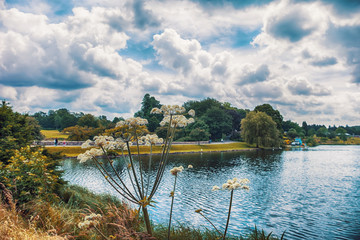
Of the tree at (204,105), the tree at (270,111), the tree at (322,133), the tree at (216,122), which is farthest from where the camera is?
the tree at (322,133)

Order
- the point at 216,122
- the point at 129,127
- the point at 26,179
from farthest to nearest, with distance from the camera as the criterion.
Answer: the point at 216,122 < the point at 26,179 < the point at 129,127

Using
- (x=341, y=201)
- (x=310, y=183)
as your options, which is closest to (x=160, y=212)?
(x=341, y=201)

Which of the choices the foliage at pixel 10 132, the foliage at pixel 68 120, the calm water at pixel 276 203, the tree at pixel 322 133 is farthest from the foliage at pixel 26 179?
the tree at pixel 322 133

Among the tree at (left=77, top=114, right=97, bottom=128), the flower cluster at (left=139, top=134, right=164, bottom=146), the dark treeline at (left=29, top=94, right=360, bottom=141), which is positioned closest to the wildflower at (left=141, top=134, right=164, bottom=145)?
the flower cluster at (left=139, top=134, right=164, bottom=146)

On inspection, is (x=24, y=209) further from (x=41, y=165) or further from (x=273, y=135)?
(x=273, y=135)

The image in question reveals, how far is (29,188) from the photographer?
23.1ft

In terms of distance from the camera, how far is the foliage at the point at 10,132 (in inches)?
381

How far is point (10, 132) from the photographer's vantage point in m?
10.7

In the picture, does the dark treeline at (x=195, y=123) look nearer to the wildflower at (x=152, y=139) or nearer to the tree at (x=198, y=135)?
the tree at (x=198, y=135)

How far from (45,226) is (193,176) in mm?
17106

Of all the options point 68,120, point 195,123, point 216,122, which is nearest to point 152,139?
point 195,123

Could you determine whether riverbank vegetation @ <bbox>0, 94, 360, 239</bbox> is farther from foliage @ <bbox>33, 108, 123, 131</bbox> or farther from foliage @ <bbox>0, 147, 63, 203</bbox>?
foliage @ <bbox>33, 108, 123, 131</bbox>

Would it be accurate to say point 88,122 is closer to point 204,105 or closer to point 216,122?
point 216,122

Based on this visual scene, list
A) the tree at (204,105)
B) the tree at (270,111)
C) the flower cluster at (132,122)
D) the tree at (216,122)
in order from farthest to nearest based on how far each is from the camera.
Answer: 1. the tree at (204,105)
2. the tree at (270,111)
3. the tree at (216,122)
4. the flower cluster at (132,122)
